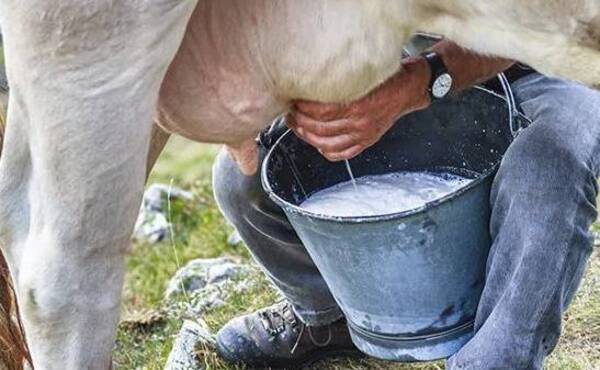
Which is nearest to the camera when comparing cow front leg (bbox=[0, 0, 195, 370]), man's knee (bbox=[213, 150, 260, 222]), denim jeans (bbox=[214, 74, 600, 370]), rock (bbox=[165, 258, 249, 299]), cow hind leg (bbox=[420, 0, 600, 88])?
cow front leg (bbox=[0, 0, 195, 370])

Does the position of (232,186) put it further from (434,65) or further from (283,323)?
(434,65)

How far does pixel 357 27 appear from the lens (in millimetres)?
2008

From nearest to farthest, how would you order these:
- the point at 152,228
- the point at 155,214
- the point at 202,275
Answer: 1. the point at 202,275
2. the point at 152,228
3. the point at 155,214

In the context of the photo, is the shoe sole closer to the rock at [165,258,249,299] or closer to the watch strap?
the rock at [165,258,249,299]

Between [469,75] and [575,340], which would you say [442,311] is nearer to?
[469,75]

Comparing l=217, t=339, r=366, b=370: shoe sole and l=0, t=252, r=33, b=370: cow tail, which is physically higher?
l=0, t=252, r=33, b=370: cow tail

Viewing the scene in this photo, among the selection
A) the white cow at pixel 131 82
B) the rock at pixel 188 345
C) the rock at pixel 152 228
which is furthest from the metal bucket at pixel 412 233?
the rock at pixel 152 228

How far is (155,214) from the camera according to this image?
4.84m

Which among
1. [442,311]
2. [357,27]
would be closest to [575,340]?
[442,311]

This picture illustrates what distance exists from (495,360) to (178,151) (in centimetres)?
410

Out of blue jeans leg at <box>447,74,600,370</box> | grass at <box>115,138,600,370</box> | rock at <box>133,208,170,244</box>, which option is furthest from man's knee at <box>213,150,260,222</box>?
rock at <box>133,208,170,244</box>

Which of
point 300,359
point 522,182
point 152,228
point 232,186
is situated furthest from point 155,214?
point 522,182

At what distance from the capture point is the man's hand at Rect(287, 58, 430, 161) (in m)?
2.23

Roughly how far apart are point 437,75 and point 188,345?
3.51 feet
